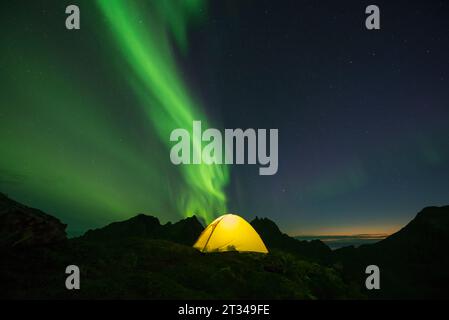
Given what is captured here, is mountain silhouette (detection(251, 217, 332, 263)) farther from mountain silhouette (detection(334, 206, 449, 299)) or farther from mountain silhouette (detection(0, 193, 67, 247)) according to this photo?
mountain silhouette (detection(0, 193, 67, 247))

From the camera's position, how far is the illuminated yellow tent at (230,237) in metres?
22.0

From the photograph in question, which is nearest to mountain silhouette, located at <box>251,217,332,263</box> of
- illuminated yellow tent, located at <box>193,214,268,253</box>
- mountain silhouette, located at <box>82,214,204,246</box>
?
mountain silhouette, located at <box>82,214,204,246</box>

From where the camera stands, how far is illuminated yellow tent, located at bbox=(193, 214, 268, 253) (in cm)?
2198

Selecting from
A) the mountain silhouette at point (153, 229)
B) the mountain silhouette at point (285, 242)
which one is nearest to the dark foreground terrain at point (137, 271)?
the mountain silhouette at point (153, 229)

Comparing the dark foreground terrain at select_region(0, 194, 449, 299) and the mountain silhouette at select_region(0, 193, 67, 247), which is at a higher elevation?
the mountain silhouette at select_region(0, 193, 67, 247)

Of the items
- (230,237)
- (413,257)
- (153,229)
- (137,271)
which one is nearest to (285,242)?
(413,257)

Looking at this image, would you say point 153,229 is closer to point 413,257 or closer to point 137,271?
point 413,257

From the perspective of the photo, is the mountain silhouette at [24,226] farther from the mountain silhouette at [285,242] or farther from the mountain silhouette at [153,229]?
the mountain silhouette at [285,242]

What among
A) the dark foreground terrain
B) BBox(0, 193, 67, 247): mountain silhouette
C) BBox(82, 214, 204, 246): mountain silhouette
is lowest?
BBox(82, 214, 204, 246): mountain silhouette

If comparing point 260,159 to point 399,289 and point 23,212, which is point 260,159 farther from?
point 399,289

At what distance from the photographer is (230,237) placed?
22.3m
